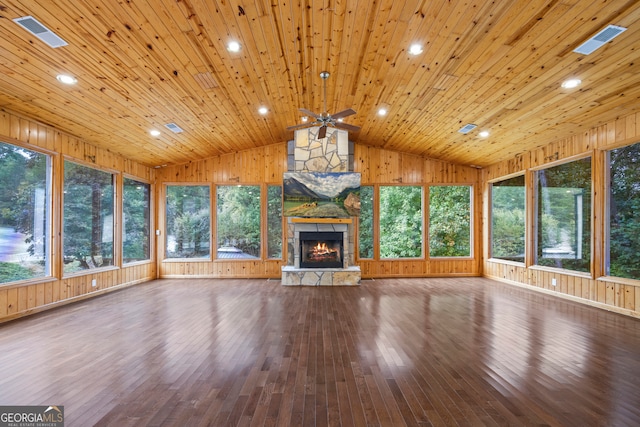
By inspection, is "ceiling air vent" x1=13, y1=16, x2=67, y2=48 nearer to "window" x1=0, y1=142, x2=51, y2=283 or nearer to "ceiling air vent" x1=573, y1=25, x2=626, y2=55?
"window" x1=0, y1=142, x2=51, y2=283

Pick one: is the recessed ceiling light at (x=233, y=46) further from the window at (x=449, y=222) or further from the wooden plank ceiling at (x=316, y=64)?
the window at (x=449, y=222)

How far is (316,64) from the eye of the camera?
4.58 m

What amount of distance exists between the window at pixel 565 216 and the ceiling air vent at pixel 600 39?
294 cm

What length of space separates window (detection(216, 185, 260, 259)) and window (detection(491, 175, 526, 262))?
625 cm

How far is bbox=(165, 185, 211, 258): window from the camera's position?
8.54 m

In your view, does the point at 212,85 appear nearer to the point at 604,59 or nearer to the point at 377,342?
the point at 377,342

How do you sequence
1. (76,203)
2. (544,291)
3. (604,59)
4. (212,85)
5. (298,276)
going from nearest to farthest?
(604,59)
(212,85)
(76,203)
(544,291)
(298,276)

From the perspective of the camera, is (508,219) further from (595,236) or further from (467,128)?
(467,128)

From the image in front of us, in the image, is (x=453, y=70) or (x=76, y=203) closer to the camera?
(x=453, y=70)

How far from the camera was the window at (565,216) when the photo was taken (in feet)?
18.8

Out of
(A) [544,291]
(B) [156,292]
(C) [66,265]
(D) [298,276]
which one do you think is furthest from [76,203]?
(A) [544,291]

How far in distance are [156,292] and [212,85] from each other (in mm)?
4406

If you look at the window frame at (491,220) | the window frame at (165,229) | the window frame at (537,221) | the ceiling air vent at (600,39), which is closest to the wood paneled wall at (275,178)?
the window frame at (165,229)

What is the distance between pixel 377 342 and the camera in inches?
146
